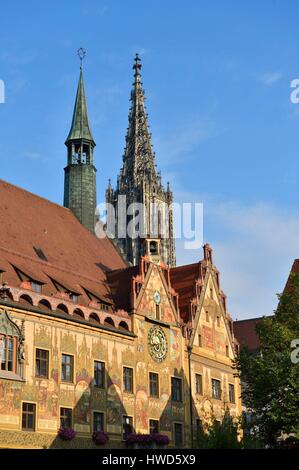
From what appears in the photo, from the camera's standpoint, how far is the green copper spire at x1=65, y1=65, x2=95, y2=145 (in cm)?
5578

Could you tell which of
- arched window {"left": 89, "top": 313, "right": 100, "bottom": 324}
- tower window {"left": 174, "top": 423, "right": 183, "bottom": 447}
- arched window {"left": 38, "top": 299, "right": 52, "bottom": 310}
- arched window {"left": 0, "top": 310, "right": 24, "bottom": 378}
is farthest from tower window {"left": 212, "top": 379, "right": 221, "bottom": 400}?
arched window {"left": 0, "top": 310, "right": 24, "bottom": 378}

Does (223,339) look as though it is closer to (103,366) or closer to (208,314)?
(208,314)

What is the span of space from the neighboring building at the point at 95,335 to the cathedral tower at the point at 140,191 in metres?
60.1

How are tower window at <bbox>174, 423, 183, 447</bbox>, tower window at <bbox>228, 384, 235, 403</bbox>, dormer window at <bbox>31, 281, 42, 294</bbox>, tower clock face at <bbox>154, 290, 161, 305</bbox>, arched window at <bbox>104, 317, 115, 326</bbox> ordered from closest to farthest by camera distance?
1. dormer window at <bbox>31, 281, 42, 294</bbox>
2. arched window at <bbox>104, 317, 115, 326</bbox>
3. tower window at <bbox>174, 423, 183, 447</bbox>
4. tower clock face at <bbox>154, 290, 161, 305</bbox>
5. tower window at <bbox>228, 384, 235, 403</bbox>

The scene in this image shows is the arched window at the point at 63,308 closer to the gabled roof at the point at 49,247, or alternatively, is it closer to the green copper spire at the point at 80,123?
the gabled roof at the point at 49,247

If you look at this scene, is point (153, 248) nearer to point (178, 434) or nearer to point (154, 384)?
point (154, 384)

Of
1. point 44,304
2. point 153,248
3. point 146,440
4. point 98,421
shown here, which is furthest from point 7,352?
point 153,248

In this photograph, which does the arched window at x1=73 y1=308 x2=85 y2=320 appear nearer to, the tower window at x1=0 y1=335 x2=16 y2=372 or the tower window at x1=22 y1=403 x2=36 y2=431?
the tower window at x1=0 y1=335 x2=16 y2=372

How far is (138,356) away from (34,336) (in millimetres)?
7955

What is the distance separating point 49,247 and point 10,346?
33.7 ft

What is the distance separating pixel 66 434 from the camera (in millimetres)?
35625

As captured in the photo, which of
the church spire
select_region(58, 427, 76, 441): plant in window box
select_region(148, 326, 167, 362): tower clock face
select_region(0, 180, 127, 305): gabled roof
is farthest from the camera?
the church spire

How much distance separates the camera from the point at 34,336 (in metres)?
35.8

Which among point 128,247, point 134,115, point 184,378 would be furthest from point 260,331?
point 134,115
